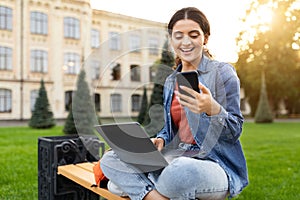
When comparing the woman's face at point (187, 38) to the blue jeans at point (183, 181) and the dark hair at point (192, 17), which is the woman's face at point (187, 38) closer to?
the dark hair at point (192, 17)

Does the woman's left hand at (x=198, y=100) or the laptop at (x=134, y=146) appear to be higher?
the woman's left hand at (x=198, y=100)

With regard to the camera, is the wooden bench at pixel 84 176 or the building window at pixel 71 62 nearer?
the wooden bench at pixel 84 176

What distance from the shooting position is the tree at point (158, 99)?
5.02 feet

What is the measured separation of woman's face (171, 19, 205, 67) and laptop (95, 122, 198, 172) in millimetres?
408

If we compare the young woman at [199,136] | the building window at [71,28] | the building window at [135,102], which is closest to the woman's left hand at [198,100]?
the young woman at [199,136]

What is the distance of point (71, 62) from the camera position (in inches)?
783

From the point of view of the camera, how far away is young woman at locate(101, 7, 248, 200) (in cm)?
139

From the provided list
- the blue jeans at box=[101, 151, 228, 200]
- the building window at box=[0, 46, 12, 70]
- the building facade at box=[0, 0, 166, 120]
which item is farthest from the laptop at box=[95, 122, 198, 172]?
the building window at box=[0, 46, 12, 70]

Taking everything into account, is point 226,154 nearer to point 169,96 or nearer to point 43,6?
point 169,96

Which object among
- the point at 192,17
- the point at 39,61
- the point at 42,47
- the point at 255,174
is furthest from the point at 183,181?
the point at 42,47

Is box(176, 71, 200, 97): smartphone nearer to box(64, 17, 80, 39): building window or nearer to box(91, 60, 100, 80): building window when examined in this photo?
box(91, 60, 100, 80): building window

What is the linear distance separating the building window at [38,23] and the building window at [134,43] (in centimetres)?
1834

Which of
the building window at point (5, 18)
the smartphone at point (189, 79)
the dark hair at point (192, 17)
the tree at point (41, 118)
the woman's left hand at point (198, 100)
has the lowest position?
the tree at point (41, 118)

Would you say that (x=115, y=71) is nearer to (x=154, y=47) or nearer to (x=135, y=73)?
(x=135, y=73)
